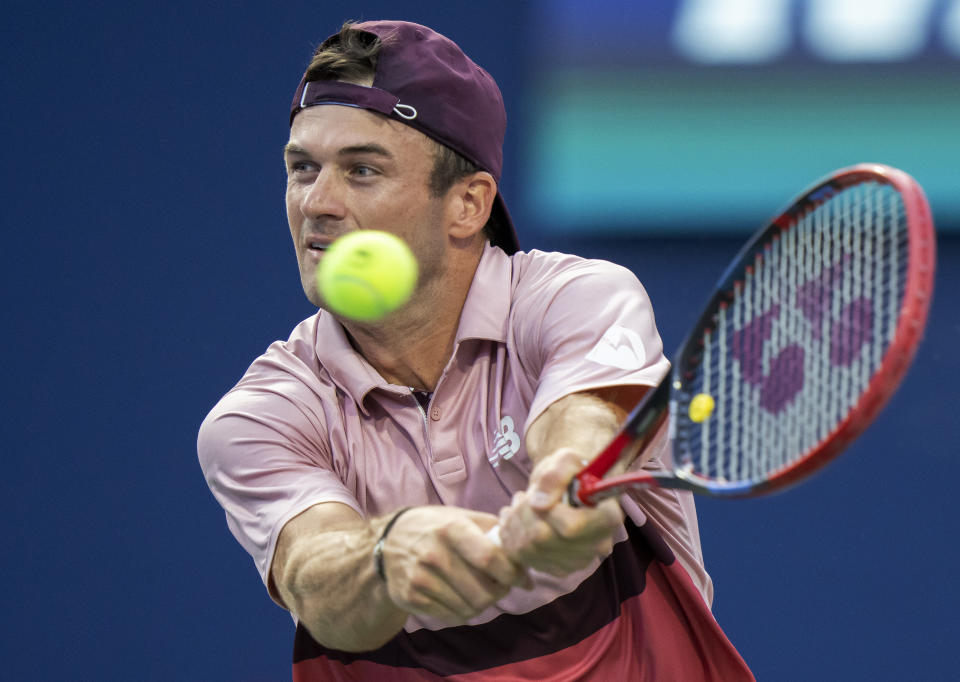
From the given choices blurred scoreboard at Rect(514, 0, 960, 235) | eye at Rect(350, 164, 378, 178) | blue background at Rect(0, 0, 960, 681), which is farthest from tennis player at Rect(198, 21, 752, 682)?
blue background at Rect(0, 0, 960, 681)

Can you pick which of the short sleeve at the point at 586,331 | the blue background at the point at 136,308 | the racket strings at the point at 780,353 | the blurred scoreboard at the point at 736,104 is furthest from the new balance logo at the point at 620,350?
the blue background at the point at 136,308

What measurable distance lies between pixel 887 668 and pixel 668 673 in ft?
4.57

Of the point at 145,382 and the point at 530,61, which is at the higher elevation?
the point at 530,61

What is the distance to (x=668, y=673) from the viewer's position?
1692mm

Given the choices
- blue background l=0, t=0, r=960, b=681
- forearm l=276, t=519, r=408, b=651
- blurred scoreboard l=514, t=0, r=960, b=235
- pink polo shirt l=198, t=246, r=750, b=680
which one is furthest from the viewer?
blue background l=0, t=0, r=960, b=681


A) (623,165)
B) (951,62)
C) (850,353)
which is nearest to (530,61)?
(623,165)

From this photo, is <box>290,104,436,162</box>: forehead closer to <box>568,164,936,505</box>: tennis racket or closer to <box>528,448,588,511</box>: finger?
<box>568,164,936,505</box>: tennis racket

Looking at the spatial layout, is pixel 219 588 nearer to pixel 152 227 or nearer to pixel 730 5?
pixel 152 227

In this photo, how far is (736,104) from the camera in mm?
2770

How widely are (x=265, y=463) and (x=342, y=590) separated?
32 centimetres

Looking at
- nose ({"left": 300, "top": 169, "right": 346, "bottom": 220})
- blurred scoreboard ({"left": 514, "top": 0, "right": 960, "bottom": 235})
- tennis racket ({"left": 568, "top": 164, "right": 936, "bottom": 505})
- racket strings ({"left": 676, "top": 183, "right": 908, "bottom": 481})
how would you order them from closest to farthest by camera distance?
tennis racket ({"left": 568, "top": 164, "right": 936, "bottom": 505})
racket strings ({"left": 676, "top": 183, "right": 908, "bottom": 481})
nose ({"left": 300, "top": 169, "right": 346, "bottom": 220})
blurred scoreboard ({"left": 514, "top": 0, "right": 960, "bottom": 235})

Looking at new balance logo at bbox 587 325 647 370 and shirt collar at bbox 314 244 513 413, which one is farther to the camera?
shirt collar at bbox 314 244 513 413

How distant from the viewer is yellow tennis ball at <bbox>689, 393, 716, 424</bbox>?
1.28 m

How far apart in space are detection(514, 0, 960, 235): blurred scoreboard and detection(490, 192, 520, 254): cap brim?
814mm
